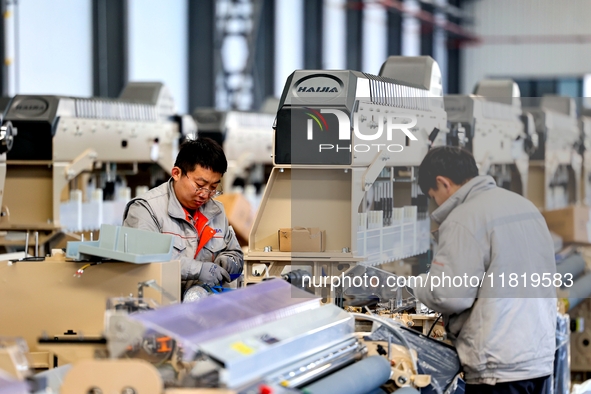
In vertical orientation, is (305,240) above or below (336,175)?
below

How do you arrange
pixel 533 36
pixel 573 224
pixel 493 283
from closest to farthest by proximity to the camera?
pixel 493 283
pixel 573 224
pixel 533 36

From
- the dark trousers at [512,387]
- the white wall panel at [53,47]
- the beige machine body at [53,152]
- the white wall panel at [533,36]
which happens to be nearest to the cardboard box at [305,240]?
the dark trousers at [512,387]

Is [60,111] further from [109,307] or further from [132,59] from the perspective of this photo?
[132,59]

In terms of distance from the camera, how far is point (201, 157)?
3559 mm

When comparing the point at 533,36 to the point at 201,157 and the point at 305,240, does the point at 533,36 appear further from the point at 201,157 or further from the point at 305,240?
the point at 201,157

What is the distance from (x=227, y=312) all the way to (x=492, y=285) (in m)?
1.01

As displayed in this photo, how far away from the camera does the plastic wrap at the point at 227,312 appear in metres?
2.36

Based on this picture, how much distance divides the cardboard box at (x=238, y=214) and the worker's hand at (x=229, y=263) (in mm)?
3066

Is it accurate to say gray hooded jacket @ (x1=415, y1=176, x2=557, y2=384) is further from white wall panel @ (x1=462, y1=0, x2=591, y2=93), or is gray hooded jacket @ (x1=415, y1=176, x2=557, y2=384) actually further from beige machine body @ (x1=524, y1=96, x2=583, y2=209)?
white wall panel @ (x1=462, y1=0, x2=591, y2=93)

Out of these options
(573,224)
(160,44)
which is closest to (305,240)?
(573,224)

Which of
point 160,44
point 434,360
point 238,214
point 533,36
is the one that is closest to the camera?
point 434,360

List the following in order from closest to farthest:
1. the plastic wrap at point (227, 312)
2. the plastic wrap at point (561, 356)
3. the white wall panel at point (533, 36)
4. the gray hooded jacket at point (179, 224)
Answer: the plastic wrap at point (227, 312) < the gray hooded jacket at point (179, 224) < the plastic wrap at point (561, 356) < the white wall panel at point (533, 36)

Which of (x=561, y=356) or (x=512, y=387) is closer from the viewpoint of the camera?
(x=512, y=387)

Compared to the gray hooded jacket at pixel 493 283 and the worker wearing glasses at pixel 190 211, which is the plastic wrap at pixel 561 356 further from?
the worker wearing glasses at pixel 190 211
